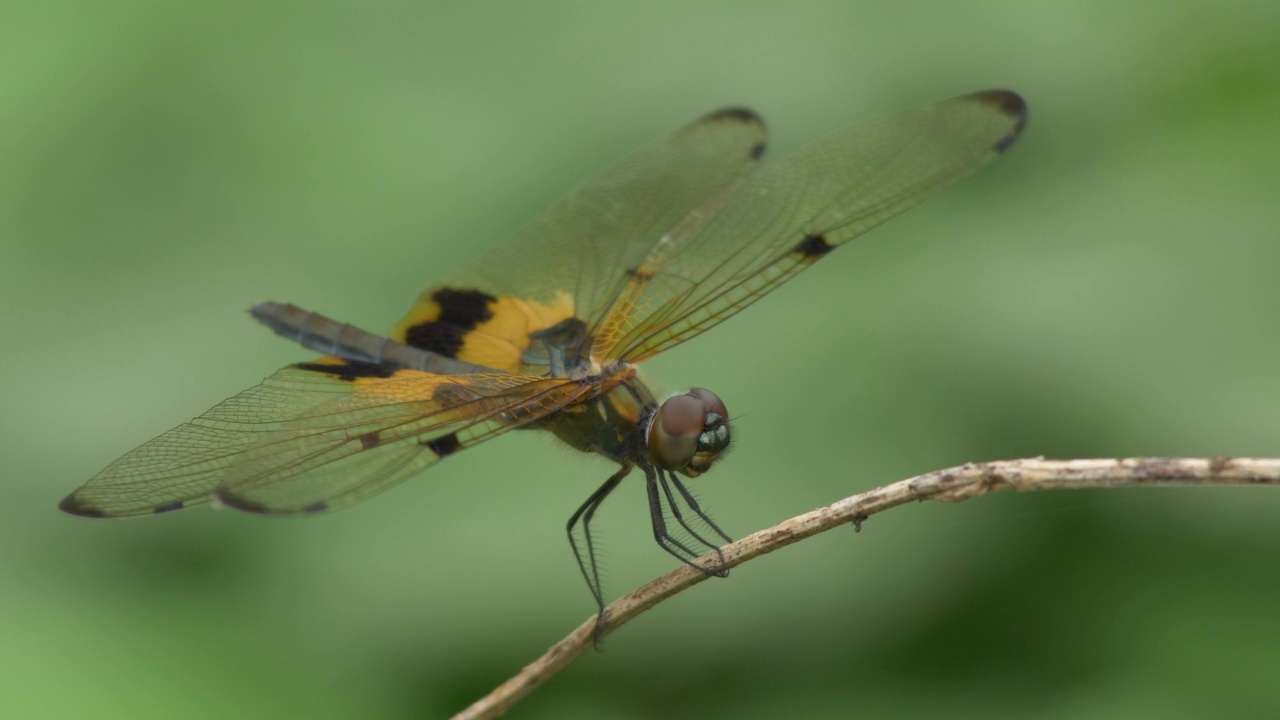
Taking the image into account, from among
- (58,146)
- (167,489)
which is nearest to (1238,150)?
(167,489)

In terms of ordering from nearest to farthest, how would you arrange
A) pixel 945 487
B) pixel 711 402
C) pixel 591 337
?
1. pixel 945 487
2. pixel 711 402
3. pixel 591 337

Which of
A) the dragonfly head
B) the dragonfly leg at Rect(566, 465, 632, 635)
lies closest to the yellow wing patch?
the dragonfly leg at Rect(566, 465, 632, 635)

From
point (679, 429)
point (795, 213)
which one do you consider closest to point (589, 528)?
point (679, 429)

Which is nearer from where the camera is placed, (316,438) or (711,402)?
(316,438)

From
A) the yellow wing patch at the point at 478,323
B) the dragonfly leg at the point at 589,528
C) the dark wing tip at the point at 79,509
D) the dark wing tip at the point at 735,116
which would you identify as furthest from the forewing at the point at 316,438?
the dark wing tip at the point at 735,116

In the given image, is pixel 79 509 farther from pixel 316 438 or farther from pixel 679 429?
pixel 679 429

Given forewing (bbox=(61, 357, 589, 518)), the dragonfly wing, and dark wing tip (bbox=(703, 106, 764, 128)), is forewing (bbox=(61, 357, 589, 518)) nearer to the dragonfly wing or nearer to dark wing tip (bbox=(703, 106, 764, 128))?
the dragonfly wing
